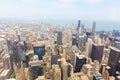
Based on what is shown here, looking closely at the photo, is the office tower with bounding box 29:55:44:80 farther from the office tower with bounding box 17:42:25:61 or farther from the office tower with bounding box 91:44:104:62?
the office tower with bounding box 91:44:104:62

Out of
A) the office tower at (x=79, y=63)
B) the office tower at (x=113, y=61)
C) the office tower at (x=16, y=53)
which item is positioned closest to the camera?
the office tower at (x=113, y=61)

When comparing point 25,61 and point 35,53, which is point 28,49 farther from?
point 25,61

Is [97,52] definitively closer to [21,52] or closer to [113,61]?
[113,61]

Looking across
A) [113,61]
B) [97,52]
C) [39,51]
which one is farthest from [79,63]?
Result: [39,51]

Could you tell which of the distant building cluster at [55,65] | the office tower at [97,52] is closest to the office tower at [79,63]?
the distant building cluster at [55,65]

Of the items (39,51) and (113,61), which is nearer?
(113,61)

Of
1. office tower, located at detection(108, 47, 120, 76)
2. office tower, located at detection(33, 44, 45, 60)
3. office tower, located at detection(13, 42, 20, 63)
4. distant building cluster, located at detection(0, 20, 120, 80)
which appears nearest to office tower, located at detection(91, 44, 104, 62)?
distant building cluster, located at detection(0, 20, 120, 80)

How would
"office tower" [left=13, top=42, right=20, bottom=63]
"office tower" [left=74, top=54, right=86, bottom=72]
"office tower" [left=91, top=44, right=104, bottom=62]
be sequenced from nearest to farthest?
"office tower" [left=74, top=54, right=86, bottom=72] → "office tower" [left=13, top=42, right=20, bottom=63] → "office tower" [left=91, top=44, right=104, bottom=62]

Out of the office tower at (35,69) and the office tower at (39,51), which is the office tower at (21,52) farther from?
the office tower at (35,69)

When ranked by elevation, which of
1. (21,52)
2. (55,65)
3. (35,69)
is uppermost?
(21,52)

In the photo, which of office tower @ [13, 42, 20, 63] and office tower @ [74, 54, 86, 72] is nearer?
office tower @ [74, 54, 86, 72]

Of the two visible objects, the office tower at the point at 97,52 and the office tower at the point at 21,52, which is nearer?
the office tower at the point at 21,52
